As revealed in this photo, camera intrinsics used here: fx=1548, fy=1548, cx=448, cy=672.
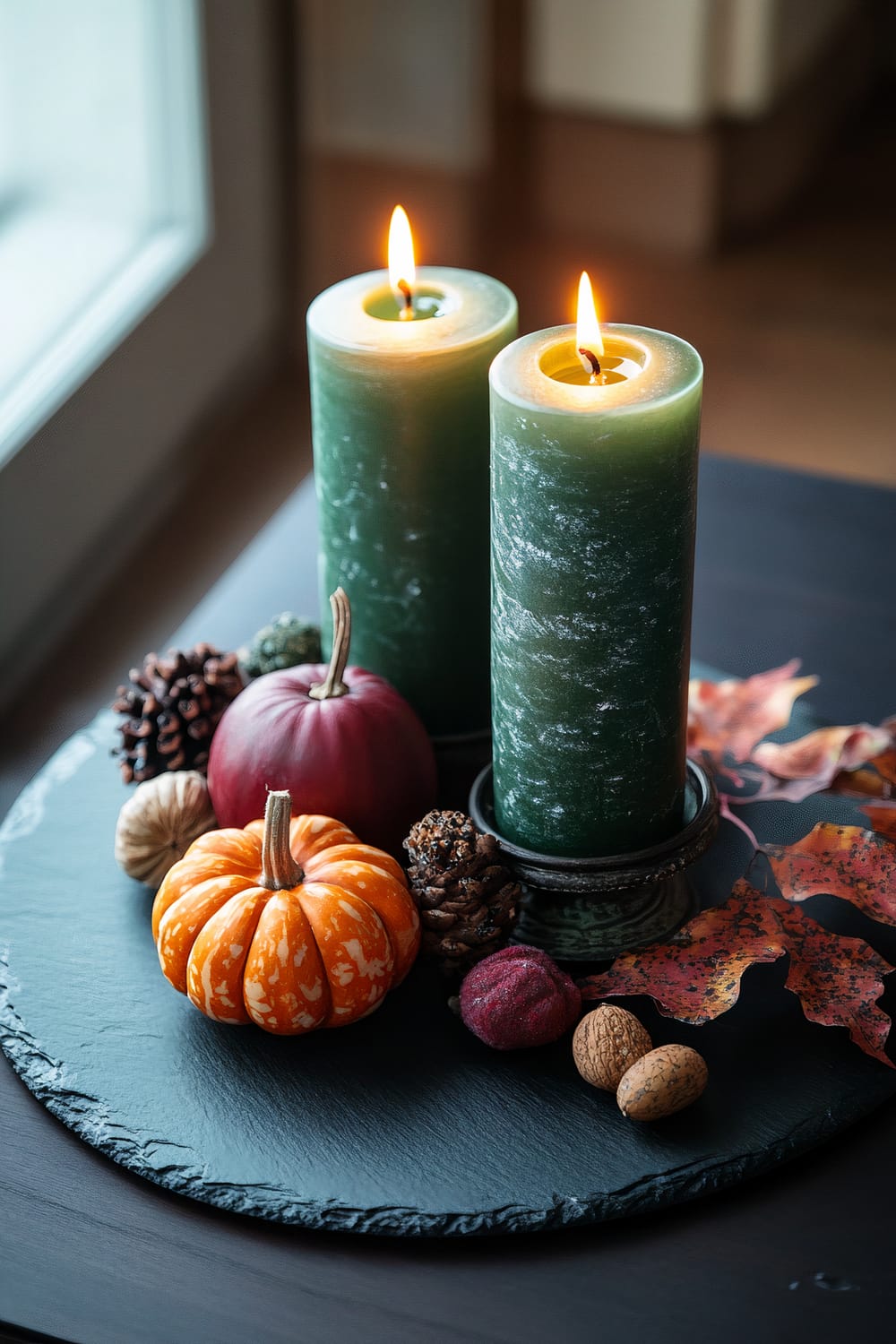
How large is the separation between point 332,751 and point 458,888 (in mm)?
90

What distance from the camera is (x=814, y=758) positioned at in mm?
872

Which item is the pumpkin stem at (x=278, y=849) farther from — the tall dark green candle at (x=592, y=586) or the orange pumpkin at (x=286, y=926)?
the tall dark green candle at (x=592, y=586)

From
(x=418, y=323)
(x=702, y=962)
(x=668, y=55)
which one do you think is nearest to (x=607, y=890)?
(x=702, y=962)

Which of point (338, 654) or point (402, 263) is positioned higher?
point (402, 263)

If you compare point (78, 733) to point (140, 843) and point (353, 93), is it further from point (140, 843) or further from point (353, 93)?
point (353, 93)

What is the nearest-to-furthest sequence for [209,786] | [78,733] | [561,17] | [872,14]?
[209,786], [78,733], [561,17], [872,14]

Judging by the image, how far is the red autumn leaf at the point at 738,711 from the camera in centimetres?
89

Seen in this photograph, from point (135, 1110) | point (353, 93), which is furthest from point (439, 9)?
point (135, 1110)

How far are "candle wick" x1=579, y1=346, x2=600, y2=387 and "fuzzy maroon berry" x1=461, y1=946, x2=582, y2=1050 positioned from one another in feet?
0.86

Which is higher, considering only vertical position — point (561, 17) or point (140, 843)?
point (561, 17)

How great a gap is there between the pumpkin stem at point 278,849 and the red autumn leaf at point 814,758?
28 centimetres

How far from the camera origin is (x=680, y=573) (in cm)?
69

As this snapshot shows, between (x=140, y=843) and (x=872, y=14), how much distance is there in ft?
8.55

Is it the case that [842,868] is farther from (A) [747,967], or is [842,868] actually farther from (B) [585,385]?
(B) [585,385]
